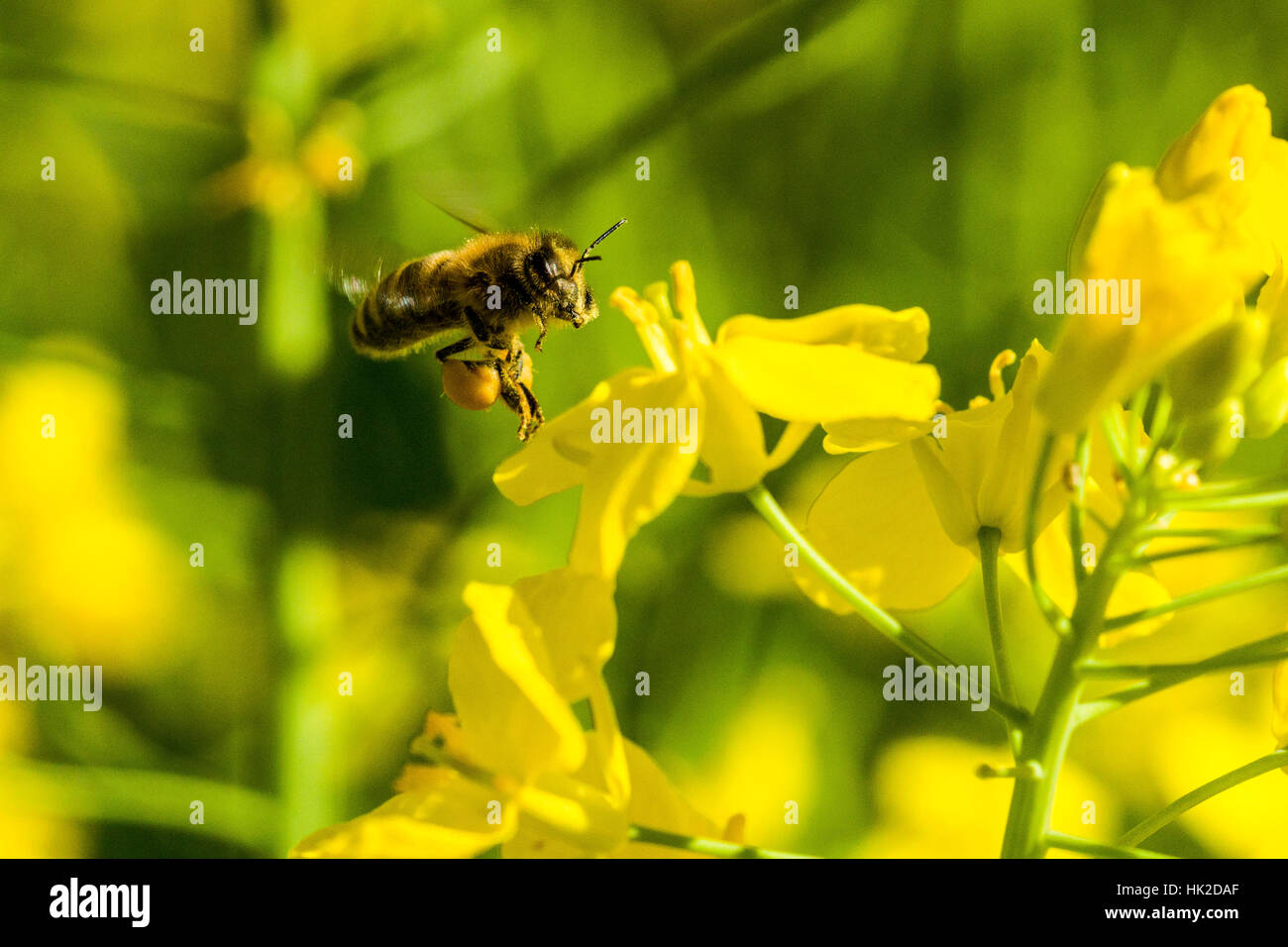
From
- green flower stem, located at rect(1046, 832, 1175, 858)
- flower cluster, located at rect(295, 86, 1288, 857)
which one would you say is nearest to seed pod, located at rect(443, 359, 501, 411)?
flower cluster, located at rect(295, 86, 1288, 857)

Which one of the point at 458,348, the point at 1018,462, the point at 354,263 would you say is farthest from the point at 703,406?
the point at 354,263

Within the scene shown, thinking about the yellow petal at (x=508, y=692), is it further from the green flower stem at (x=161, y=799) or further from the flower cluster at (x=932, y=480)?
the green flower stem at (x=161, y=799)

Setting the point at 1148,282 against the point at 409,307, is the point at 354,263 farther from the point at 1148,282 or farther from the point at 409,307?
the point at 1148,282

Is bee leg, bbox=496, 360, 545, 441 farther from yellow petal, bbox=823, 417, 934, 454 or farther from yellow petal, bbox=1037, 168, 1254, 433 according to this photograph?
yellow petal, bbox=1037, 168, 1254, 433

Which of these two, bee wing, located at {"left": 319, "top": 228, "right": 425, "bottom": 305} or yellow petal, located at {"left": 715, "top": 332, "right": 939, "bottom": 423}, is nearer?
yellow petal, located at {"left": 715, "top": 332, "right": 939, "bottom": 423}

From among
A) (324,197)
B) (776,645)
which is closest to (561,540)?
(776,645)
